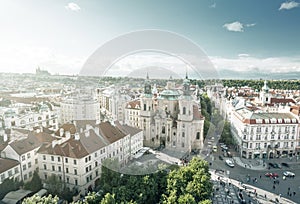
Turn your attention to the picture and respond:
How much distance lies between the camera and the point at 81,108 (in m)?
32.7

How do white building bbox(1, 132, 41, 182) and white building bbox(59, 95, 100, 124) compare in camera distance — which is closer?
white building bbox(1, 132, 41, 182)

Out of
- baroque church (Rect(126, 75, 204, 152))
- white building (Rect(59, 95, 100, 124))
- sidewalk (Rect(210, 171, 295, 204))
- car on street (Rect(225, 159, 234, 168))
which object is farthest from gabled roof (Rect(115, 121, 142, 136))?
white building (Rect(59, 95, 100, 124))

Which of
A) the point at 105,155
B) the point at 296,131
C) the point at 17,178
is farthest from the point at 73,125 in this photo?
the point at 296,131

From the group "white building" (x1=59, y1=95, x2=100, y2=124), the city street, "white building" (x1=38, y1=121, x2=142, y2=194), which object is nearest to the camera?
"white building" (x1=38, y1=121, x2=142, y2=194)

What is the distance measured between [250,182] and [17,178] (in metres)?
18.7

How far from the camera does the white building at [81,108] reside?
32031 mm

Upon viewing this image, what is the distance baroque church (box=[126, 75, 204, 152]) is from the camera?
946 inches

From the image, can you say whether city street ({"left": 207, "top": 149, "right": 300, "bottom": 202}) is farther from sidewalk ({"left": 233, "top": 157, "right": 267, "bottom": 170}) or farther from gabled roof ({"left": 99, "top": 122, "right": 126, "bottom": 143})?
gabled roof ({"left": 99, "top": 122, "right": 126, "bottom": 143})

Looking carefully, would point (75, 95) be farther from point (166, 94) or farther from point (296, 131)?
point (296, 131)

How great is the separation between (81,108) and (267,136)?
24.4m

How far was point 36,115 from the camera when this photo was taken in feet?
89.1

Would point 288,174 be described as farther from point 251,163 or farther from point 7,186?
point 7,186

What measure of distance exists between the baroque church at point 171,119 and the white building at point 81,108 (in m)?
8.32

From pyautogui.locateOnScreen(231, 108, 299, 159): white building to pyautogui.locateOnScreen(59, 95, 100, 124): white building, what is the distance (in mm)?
19556
